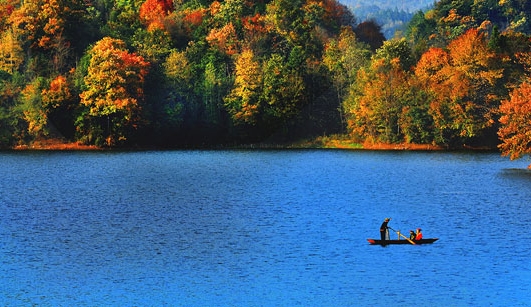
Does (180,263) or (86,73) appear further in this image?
(86,73)

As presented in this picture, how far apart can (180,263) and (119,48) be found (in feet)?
316

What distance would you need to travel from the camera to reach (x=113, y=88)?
132 meters

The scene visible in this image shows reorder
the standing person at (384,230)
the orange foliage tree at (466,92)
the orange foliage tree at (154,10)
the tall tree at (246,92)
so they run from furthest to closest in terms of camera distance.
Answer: the orange foliage tree at (154,10), the tall tree at (246,92), the orange foliage tree at (466,92), the standing person at (384,230)

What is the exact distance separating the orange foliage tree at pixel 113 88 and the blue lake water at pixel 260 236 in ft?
105

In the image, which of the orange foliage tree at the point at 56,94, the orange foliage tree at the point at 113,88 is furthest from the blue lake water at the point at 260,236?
the orange foliage tree at the point at 56,94

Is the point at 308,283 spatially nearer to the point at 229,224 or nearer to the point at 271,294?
the point at 271,294

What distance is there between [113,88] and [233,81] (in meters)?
22.7

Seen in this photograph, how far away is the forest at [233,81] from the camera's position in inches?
5217

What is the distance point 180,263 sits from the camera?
46.5 metres

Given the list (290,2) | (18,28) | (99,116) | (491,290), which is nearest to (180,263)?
(491,290)

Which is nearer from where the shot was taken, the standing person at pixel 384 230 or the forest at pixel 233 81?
the standing person at pixel 384 230

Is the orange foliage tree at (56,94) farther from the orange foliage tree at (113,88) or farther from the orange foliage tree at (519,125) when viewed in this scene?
the orange foliage tree at (519,125)

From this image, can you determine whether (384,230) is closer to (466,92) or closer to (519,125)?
(519,125)

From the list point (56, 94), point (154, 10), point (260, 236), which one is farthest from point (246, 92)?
point (260, 236)
